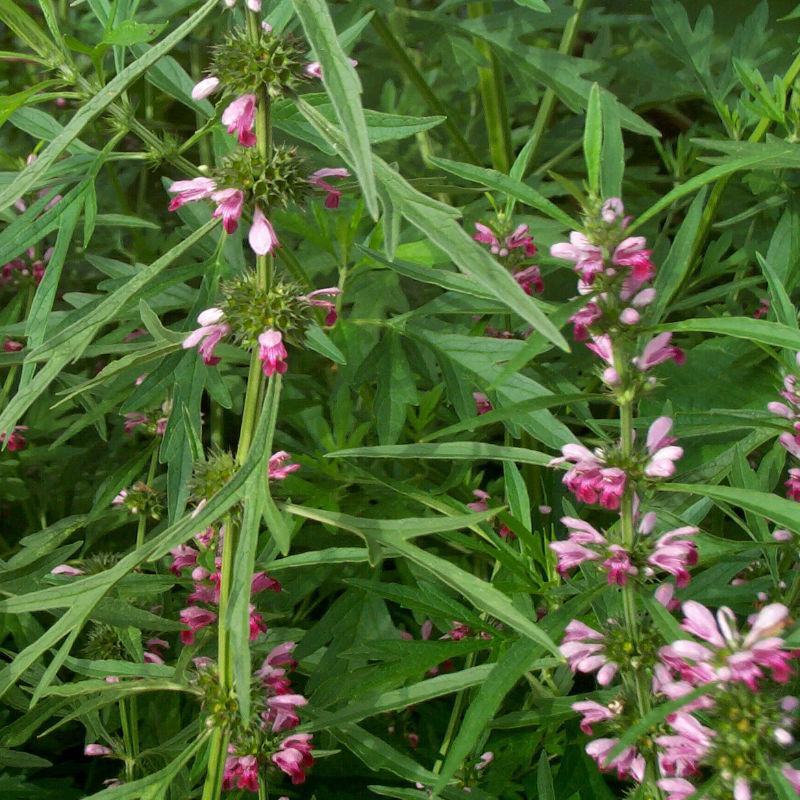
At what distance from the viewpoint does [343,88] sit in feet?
2.42

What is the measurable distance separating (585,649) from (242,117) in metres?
0.59

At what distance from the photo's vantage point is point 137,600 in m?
1.44

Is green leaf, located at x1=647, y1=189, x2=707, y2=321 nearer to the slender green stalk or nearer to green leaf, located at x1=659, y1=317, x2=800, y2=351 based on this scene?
green leaf, located at x1=659, y1=317, x2=800, y2=351

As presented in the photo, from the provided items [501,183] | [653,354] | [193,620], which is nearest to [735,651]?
[653,354]

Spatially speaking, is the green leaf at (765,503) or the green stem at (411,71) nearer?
the green leaf at (765,503)

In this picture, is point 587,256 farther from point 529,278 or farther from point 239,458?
point 529,278

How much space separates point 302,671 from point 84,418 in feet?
1.46

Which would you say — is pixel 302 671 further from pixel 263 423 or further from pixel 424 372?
pixel 263 423

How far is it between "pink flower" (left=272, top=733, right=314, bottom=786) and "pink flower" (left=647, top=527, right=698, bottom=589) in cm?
43

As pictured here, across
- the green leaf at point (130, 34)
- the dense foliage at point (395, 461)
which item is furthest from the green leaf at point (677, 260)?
the green leaf at point (130, 34)

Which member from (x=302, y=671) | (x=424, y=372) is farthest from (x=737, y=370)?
(x=302, y=671)

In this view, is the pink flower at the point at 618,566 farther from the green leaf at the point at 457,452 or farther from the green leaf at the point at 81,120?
the green leaf at the point at 81,120

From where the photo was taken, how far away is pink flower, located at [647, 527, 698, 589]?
92 centimetres

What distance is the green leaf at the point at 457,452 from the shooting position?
3.17 ft
